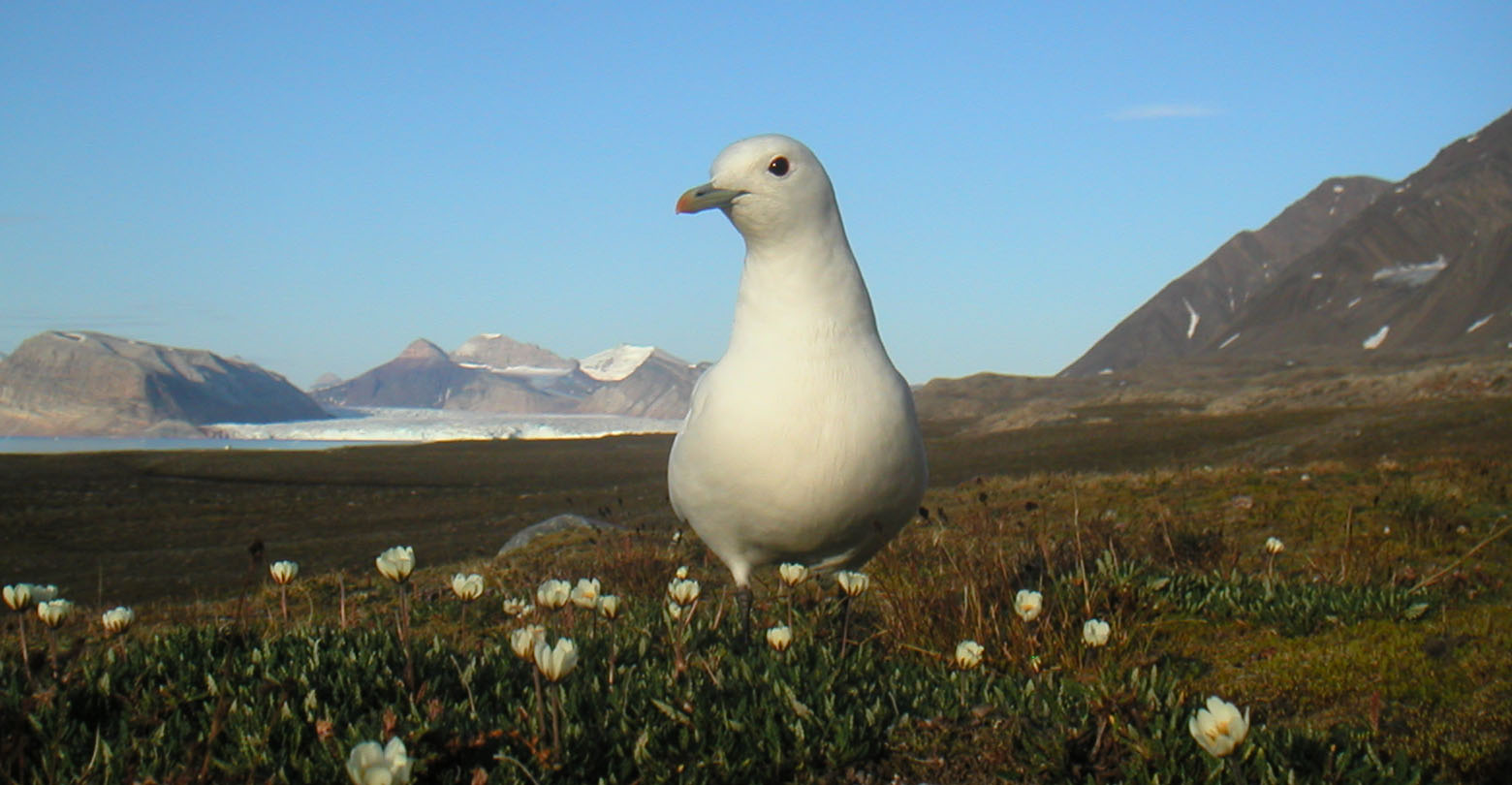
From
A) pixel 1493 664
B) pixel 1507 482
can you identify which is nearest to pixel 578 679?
pixel 1493 664

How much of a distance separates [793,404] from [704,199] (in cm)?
127

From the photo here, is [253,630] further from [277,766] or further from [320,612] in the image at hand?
[320,612]

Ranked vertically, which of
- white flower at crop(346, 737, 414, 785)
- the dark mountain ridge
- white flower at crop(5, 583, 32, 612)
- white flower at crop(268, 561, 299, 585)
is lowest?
white flower at crop(346, 737, 414, 785)

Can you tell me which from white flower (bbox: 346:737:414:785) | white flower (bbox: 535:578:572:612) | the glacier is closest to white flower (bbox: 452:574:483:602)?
white flower (bbox: 535:578:572:612)

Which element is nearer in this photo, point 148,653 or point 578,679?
point 578,679

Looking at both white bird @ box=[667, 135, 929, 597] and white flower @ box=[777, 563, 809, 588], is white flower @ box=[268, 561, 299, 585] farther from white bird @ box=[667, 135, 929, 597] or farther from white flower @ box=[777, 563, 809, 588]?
white flower @ box=[777, 563, 809, 588]

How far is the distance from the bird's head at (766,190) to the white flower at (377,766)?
3695 mm

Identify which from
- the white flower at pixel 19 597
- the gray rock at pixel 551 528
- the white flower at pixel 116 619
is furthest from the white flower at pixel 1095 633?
the gray rock at pixel 551 528

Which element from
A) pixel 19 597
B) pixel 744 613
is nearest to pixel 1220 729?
pixel 744 613

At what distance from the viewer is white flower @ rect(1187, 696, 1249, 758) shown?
2.88 metres

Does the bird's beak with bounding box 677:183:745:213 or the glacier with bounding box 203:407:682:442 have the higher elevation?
the bird's beak with bounding box 677:183:745:213

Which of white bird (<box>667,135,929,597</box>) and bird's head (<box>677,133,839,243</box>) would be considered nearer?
white bird (<box>667,135,929,597</box>)

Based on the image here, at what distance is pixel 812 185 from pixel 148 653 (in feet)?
12.4

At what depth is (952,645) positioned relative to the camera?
18.3 ft
